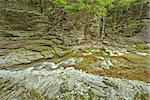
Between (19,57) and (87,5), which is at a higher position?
(87,5)

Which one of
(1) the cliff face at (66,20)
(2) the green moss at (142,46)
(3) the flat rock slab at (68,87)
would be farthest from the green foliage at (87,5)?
(3) the flat rock slab at (68,87)

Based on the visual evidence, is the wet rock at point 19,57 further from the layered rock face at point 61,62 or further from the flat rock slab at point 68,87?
the flat rock slab at point 68,87

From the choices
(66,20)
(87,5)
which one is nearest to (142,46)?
(87,5)

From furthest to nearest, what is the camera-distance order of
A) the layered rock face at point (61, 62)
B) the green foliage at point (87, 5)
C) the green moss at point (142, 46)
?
the green foliage at point (87, 5) → the green moss at point (142, 46) → the layered rock face at point (61, 62)

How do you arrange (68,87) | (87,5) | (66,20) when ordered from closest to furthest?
1. (68,87)
2. (87,5)
3. (66,20)

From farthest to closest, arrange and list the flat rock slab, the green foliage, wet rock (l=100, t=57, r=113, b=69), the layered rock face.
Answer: the green foliage < wet rock (l=100, t=57, r=113, b=69) < the layered rock face < the flat rock slab

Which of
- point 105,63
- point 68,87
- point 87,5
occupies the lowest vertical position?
point 68,87

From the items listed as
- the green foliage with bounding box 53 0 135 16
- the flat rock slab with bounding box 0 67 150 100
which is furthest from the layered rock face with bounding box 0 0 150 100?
the green foliage with bounding box 53 0 135 16

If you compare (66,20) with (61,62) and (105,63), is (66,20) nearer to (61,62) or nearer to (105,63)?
(61,62)

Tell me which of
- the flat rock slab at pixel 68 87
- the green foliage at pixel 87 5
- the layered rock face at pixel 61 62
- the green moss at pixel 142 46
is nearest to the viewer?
the flat rock slab at pixel 68 87

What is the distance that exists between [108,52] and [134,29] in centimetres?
502

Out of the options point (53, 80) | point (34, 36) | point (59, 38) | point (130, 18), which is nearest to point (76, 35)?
point (59, 38)

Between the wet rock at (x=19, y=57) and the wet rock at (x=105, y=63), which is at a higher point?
the wet rock at (x=19, y=57)

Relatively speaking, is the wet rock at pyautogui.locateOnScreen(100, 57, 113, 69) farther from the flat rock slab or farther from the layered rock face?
the flat rock slab
